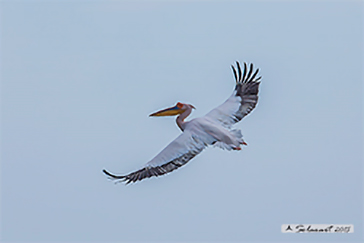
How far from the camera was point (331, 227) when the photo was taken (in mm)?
11070

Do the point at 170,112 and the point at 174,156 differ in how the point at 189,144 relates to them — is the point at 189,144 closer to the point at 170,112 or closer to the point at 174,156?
the point at 174,156

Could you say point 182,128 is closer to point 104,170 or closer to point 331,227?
point 104,170

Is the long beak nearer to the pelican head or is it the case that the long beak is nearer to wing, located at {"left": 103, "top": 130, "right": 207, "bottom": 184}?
the pelican head

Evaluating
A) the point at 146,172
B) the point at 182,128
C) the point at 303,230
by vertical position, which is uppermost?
the point at 182,128

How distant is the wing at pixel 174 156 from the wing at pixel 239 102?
0.83 metres

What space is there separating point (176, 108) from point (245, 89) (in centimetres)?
150

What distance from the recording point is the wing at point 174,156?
10.5 metres

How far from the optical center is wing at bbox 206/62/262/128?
11.3m

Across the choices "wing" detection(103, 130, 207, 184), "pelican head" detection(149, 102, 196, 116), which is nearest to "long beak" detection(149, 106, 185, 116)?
"pelican head" detection(149, 102, 196, 116)

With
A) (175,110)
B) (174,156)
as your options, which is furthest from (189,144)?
(175,110)

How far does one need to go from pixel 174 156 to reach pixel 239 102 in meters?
1.95

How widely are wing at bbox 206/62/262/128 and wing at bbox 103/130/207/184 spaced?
0.83 m

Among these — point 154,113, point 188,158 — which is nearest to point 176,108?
point 154,113

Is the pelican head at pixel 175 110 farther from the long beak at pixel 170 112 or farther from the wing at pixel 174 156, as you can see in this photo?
the wing at pixel 174 156
